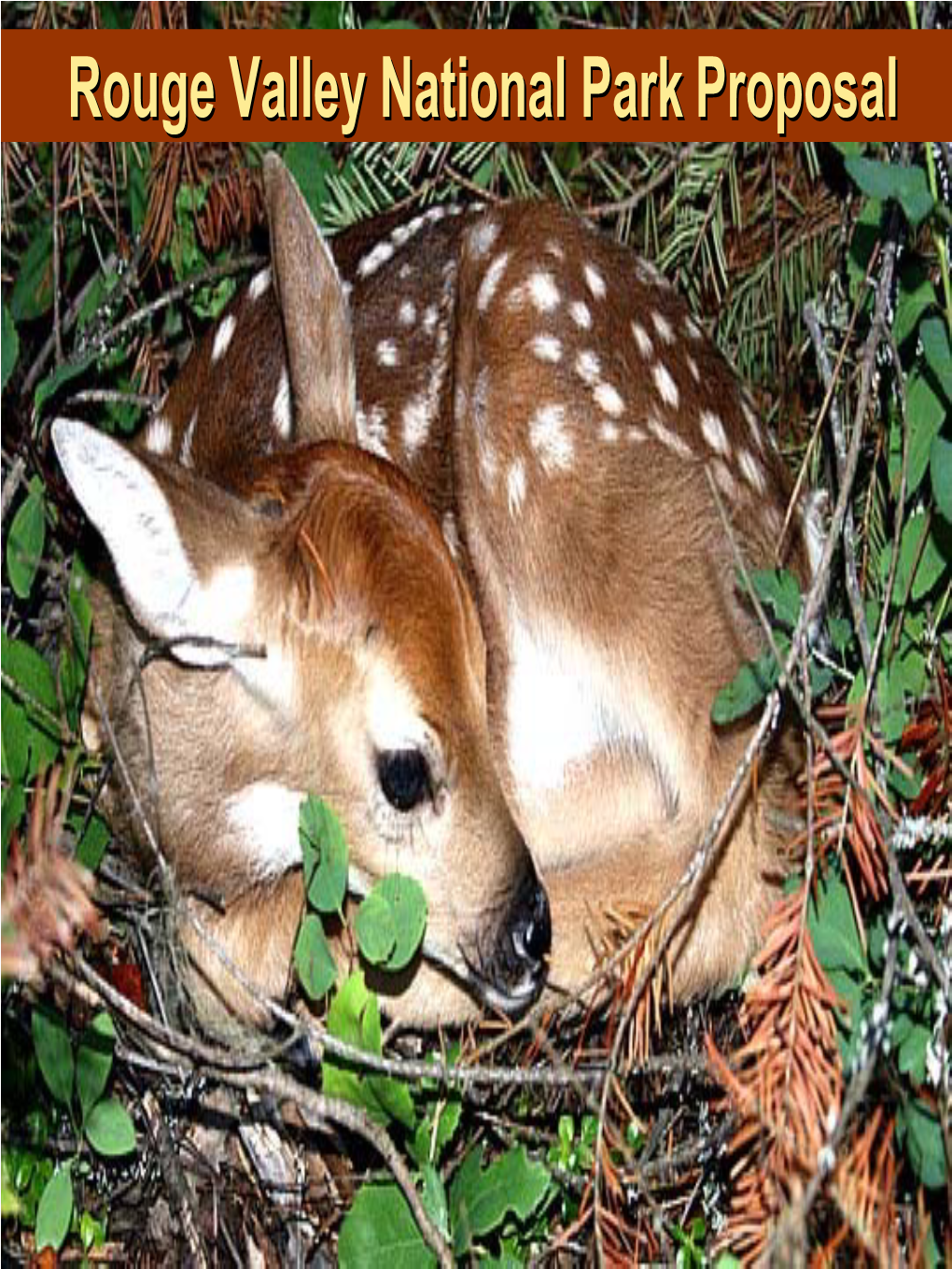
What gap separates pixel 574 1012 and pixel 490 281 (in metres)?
1.12

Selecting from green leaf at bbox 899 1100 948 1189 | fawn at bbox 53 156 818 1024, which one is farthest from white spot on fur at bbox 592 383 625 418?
green leaf at bbox 899 1100 948 1189

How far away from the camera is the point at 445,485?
3.58m

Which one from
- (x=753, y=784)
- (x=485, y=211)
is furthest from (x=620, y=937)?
(x=485, y=211)

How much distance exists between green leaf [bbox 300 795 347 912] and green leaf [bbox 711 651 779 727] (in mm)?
494

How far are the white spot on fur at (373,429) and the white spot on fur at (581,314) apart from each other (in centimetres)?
32

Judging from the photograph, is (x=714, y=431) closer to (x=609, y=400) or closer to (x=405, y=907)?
(x=609, y=400)

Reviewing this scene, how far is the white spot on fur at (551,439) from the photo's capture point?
11.5 ft

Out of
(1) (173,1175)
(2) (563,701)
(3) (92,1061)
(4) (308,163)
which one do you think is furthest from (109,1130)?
(4) (308,163)

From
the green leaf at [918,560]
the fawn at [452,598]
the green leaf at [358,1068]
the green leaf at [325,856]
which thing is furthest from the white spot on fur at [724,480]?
the green leaf at [358,1068]

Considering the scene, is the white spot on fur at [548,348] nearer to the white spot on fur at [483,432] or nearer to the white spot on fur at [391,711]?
the white spot on fur at [483,432]

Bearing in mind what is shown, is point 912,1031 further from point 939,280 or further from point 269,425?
point 269,425

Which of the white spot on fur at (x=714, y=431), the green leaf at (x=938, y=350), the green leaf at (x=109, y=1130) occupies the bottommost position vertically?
the green leaf at (x=109, y=1130)

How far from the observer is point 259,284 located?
3896mm

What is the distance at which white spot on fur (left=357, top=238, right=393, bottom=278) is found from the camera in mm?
3869
